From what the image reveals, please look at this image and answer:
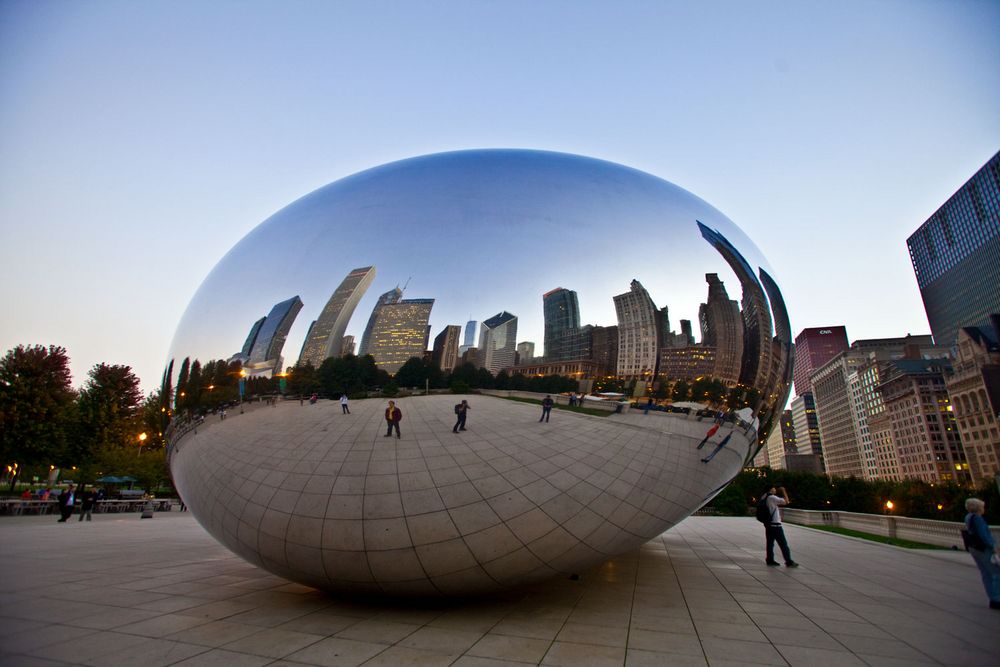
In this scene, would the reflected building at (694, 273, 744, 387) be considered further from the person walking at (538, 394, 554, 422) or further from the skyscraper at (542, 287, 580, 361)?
the person walking at (538, 394, 554, 422)

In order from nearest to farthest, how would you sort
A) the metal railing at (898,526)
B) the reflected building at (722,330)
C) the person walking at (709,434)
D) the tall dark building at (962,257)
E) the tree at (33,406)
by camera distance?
the reflected building at (722,330), the person walking at (709,434), the metal railing at (898,526), the tree at (33,406), the tall dark building at (962,257)

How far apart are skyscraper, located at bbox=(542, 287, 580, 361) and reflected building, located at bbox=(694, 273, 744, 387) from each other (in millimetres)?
1366

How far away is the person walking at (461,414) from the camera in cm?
392

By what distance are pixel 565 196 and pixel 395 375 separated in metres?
2.41

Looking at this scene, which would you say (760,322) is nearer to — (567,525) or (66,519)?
(567,525)

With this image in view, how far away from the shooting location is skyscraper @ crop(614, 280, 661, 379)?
13.5 feet

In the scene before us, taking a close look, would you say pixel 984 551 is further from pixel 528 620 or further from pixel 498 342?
pixel 498 342

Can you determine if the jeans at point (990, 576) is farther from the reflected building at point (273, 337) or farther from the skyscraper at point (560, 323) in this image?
the reflected building at point (273, 337)

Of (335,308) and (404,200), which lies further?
(404,200)

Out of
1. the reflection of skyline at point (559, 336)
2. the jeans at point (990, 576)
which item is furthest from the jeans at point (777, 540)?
the reflection of skyline at point (559, 336)

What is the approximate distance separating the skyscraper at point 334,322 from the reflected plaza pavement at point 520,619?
1.77 ft

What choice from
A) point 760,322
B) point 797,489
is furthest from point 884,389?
point 760,322

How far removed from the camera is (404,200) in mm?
Answer: 4637

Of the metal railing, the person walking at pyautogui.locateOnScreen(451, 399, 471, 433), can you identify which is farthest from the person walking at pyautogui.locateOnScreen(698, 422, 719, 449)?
the metal railing
